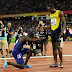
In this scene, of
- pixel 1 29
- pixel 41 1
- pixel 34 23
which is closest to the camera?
pixel 1 29

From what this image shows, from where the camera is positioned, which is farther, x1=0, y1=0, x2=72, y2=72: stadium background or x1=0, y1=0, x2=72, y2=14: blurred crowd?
x1=0, y1=0, x2=72, y2=14: blurred crowd

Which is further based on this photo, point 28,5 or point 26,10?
point 28,5

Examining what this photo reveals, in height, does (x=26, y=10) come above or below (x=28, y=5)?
below

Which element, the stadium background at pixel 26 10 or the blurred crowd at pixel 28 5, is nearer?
the stadium background at pixel 26 10

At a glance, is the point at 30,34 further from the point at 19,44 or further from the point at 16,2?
the point at 16,2

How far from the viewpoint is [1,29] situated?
8.49 m

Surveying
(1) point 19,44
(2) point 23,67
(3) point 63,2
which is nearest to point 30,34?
(1) point 19,44

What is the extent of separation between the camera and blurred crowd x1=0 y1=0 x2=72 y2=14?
32.8 metres

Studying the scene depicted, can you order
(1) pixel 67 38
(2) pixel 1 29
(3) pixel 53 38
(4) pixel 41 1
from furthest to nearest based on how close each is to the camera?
(4) pixel 41 1 < (1) pixel 67 38 < (2) pixel 1 29 < (3) pixel 53 38

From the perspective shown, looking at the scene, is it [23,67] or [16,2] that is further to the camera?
[16,2]

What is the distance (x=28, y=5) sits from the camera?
3409 centimetres

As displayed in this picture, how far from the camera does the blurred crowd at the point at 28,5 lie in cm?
3277

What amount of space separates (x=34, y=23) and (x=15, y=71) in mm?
26658

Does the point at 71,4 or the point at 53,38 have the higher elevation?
the point at 71,4
